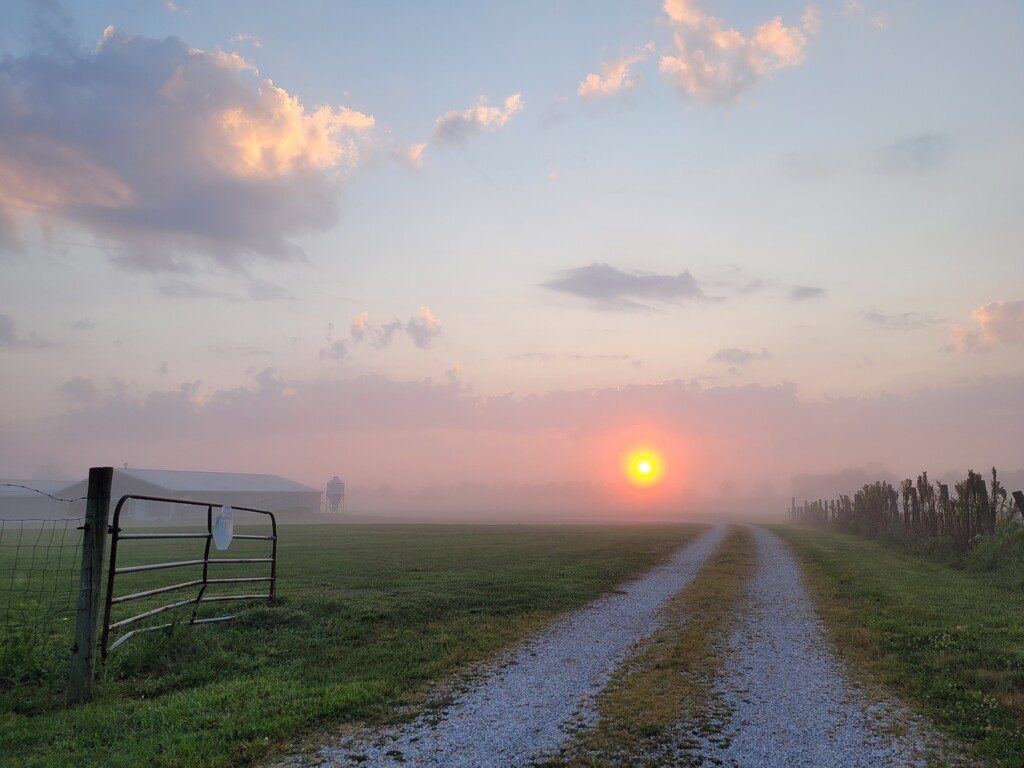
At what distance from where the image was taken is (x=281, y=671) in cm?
971

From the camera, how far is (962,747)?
688 centimetres

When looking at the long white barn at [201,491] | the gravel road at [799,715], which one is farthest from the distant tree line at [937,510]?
the long white barn at [201,491]

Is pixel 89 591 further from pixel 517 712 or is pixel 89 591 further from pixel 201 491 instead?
pixel 201 491

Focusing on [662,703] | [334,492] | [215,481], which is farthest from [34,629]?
[334,492]

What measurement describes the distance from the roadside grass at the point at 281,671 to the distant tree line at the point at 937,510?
18240 mm

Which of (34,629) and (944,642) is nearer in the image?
(34,629)

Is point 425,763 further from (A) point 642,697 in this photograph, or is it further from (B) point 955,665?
(B) point 955,665

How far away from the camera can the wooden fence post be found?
8.49 metres

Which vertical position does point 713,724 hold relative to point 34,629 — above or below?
below

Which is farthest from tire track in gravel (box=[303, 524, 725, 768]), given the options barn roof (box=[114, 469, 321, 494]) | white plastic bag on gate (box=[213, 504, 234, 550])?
barn roof (box=[114, 469, 321, 494])

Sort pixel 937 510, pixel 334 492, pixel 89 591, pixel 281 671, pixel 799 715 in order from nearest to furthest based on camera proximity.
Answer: pixel 799 715
pixel 89 591
pixel 281 671
pixel 937 510
pixel 334 492

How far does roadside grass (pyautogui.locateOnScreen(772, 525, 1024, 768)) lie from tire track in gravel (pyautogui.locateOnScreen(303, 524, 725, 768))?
164 inches

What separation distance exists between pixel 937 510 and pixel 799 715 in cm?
3054

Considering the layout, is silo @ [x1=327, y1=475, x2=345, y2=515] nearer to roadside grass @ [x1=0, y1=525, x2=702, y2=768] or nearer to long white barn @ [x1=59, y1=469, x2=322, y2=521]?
long white barn @ [x1=59, y1=469, x2=322, y2=521]
